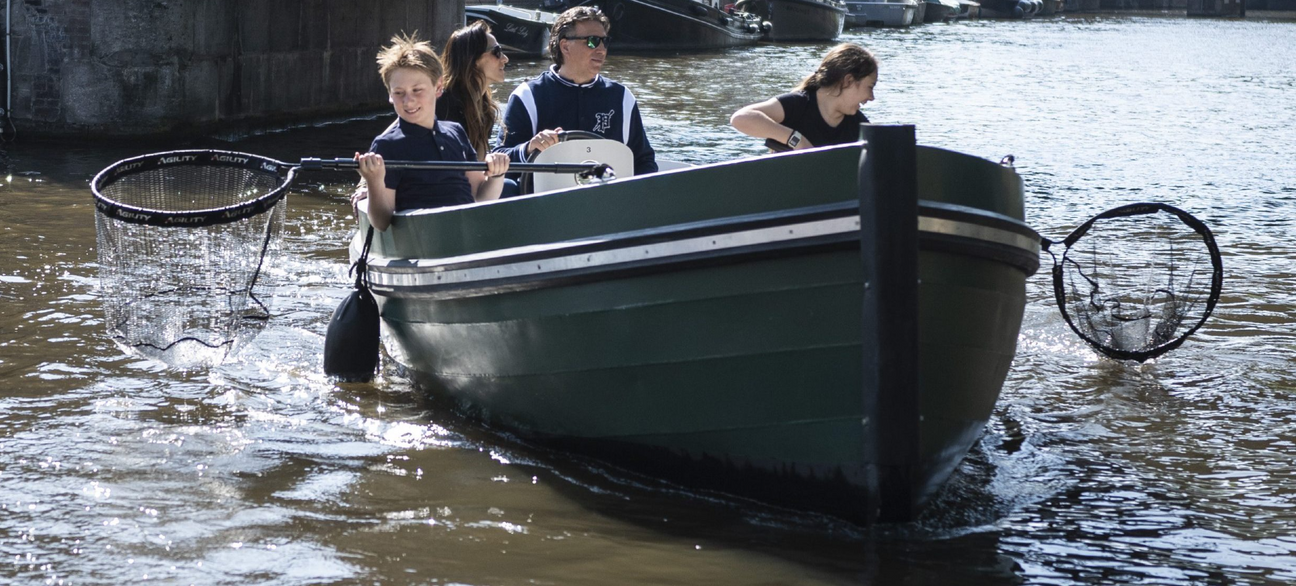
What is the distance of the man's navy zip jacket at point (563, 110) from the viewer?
21.0ft

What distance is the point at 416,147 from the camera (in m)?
5.68

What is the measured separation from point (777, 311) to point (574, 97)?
7.86ft

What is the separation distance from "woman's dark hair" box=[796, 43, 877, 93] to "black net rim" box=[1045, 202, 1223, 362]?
1.33 meters

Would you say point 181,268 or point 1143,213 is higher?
point 1143,213

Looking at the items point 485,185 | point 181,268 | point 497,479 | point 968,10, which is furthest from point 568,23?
point 968,10

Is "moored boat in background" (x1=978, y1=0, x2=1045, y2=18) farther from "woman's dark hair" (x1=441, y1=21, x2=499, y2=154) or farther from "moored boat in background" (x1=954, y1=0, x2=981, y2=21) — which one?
"woman's dark hair" (x1=441, y1=21, x2=499, y2=154)

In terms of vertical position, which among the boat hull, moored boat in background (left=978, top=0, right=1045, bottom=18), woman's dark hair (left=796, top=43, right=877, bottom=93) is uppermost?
moored boat in background (left=978, top=0, right=1045, bottom=18)

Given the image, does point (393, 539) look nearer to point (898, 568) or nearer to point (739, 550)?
point (739, 550)

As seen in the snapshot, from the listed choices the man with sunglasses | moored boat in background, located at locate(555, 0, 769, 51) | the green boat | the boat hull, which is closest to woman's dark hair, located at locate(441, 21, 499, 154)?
the man with sunglasses

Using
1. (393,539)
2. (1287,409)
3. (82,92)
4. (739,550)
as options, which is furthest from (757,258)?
(82,92)

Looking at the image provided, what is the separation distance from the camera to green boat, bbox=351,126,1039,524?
4.24 metres

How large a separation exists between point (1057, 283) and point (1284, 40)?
152ft

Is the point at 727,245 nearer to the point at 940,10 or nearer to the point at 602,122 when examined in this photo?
the point at 602,122

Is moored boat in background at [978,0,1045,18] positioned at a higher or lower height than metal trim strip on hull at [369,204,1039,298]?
higher
